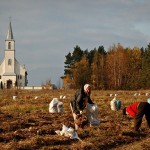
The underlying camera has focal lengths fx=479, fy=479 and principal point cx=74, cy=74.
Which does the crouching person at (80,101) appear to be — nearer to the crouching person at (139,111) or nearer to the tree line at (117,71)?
the crouching person at (139,111)

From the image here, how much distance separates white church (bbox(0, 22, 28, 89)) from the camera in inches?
4080

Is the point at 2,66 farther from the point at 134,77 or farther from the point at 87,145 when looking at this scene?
the point at 87,145

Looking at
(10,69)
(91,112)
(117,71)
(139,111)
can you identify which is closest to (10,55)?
(10,69)

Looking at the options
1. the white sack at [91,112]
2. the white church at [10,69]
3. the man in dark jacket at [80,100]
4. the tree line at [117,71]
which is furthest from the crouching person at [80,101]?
the white church at [10,69]

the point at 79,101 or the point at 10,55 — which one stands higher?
the point at 10,55

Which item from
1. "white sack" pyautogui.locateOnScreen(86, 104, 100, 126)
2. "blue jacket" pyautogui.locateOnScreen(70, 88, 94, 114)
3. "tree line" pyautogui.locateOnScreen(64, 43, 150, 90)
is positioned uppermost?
"tree line" pyautogui.locateOnScreen(64, 43, 150, 90)

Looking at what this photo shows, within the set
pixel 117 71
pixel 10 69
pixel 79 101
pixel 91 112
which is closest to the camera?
pixel 79 101

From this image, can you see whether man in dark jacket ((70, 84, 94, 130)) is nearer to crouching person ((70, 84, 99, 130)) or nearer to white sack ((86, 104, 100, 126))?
crouching person ((70, 84, 99, 130))

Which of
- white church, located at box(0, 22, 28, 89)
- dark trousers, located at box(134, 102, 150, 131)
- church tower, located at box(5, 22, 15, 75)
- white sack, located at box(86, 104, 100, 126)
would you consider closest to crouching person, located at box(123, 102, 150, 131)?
dark trousers, located at box(134, 102, 150, 131)

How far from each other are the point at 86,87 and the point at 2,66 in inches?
3738

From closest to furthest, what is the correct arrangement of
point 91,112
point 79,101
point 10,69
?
point 79,101 < point 91,112 < point 10,69

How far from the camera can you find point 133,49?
8569 cm

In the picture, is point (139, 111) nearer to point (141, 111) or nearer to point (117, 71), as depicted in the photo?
point (141, 111)

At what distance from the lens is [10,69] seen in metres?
105
